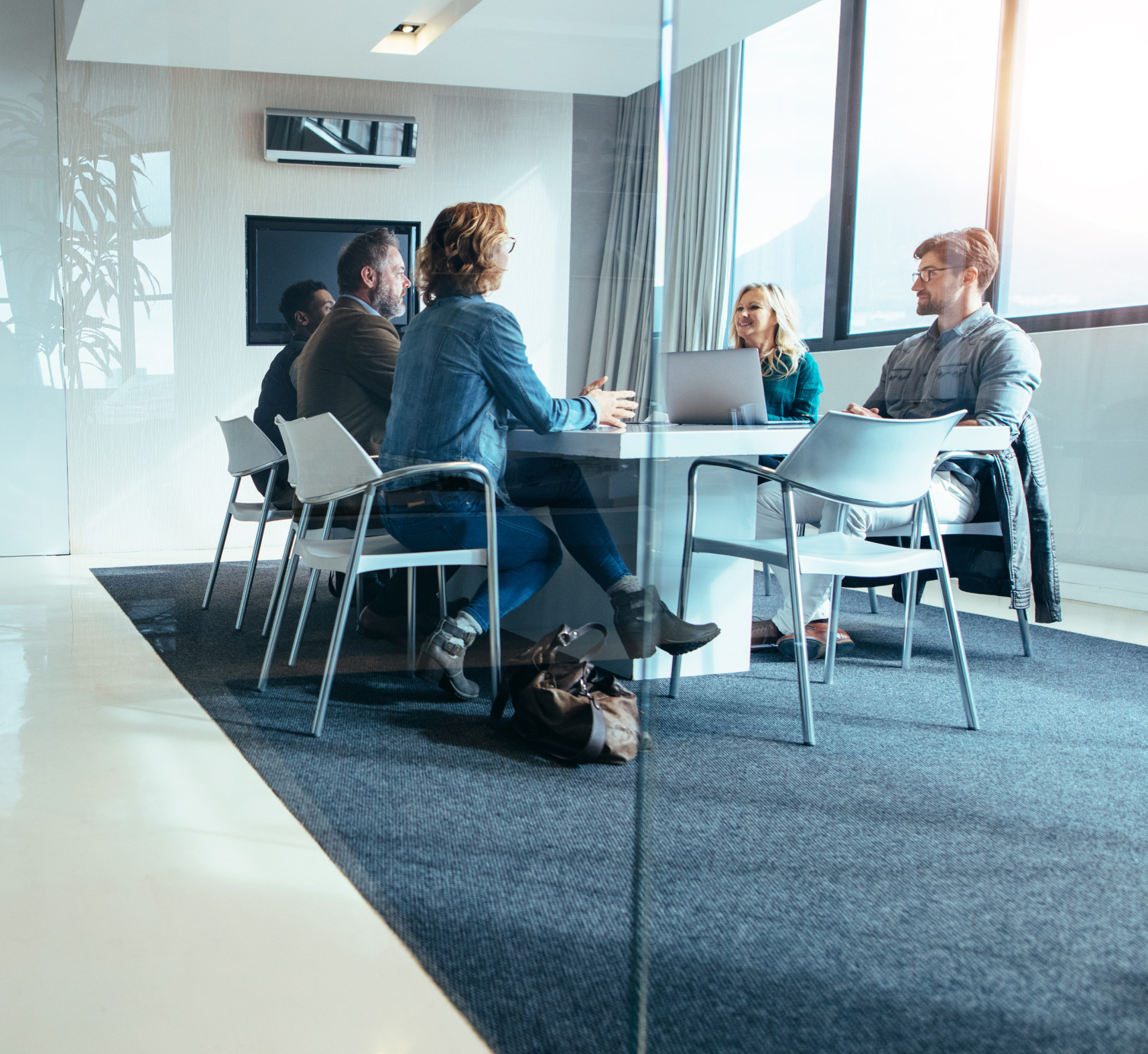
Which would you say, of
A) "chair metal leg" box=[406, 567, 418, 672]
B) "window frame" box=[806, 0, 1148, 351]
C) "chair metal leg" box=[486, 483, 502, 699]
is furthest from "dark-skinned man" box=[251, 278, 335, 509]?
"window frame" box=[806, 0, 1148, 351]

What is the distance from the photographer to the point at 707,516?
2.43 m

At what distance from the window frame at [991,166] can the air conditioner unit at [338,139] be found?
4.87ft

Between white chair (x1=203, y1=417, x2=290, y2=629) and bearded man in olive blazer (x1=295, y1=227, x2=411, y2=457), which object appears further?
white chair (x1=203, y1=417, x2=290, y2=629)

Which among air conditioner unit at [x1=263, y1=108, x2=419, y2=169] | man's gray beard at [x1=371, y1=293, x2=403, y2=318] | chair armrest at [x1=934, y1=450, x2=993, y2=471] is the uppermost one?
air conditioner unit at [x1=263, y1=108, x2=419, y2=169]

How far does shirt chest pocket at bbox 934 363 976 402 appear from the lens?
2.53 meters

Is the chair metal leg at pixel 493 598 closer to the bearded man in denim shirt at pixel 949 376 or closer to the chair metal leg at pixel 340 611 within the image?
the chair metal leg at pixel 340 611

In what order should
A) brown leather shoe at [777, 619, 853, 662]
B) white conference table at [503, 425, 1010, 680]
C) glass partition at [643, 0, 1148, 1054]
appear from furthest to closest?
brown leather shoe at [777, 619, 853, 662] → white conference table at [503, 425, 1010, 680] → glass partition at [643, 0, 1148, 1054]

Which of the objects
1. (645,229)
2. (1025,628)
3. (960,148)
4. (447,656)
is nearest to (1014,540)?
(1025,628)

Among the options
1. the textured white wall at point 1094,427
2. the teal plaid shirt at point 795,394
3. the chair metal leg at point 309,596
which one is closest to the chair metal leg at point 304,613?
the chair metal leg at point 309,596

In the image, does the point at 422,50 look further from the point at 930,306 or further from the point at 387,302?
the point at 930,306

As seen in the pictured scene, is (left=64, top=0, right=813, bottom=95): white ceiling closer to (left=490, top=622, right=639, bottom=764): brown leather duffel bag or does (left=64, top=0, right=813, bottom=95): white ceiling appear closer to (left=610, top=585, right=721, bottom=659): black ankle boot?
(left=610, top=585, right=721, bottom=659): black ankle boot

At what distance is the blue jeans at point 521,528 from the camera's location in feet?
4.76

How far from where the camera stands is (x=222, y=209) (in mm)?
1763

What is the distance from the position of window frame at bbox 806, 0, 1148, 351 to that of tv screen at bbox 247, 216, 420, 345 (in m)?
1.53
